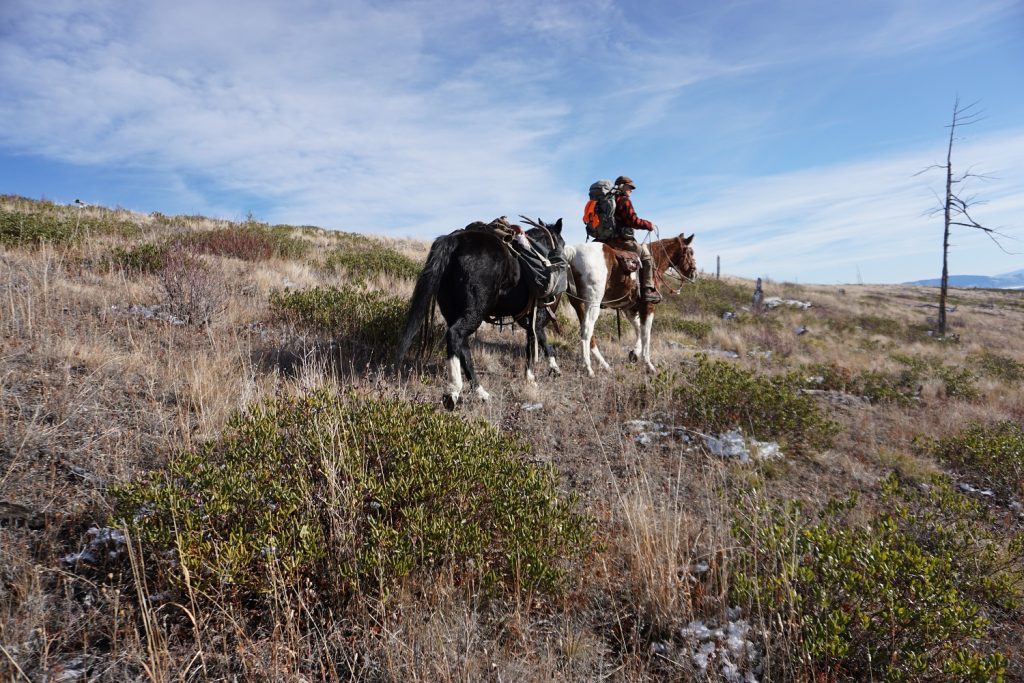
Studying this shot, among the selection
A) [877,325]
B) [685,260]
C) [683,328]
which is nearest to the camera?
[685,260]

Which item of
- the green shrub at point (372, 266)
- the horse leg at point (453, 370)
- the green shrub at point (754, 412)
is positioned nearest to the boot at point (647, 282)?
the green shrub at point (754, 412)

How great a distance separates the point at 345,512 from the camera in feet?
8.00

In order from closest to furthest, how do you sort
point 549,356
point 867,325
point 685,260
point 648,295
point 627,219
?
1. point 549,356
2. point 627,219
3. point 648,295
4. point 685,260
5. point 867,325

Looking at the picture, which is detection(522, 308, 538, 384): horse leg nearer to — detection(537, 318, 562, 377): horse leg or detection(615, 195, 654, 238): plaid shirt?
detection(537, 318, 562, 377): horse leg

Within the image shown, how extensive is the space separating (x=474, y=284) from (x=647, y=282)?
4050mm

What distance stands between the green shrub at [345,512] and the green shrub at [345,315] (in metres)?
3.48

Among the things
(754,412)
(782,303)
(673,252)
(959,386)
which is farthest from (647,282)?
(782,303)

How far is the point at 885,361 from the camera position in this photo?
1240 centimetres

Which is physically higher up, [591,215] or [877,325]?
[591,215]

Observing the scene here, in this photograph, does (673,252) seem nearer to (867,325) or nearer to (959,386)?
(959,386)

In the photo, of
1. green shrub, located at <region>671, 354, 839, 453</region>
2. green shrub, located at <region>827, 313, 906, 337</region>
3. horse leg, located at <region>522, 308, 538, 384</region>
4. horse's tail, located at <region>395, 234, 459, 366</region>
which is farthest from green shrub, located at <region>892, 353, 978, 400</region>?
horse's tail, located at <region>395, 234, 459, 366</region>

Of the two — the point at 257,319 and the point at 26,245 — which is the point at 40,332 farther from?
the point at 26,245

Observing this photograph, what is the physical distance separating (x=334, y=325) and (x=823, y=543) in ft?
19.8

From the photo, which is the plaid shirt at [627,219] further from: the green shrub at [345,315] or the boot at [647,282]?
the green shrub at [345,315]
